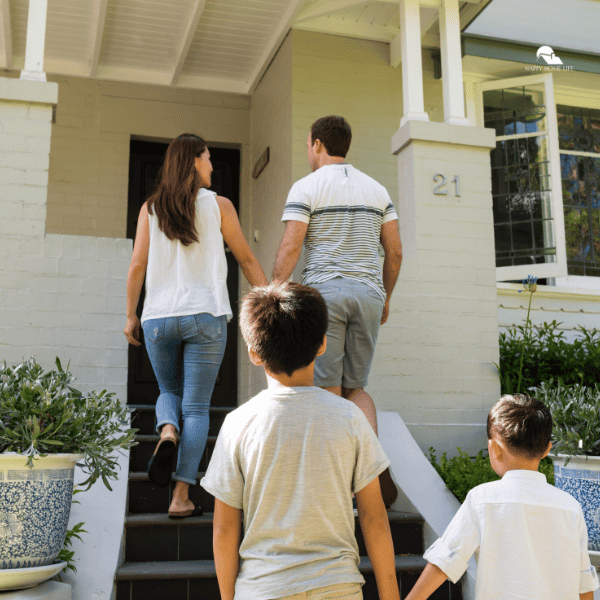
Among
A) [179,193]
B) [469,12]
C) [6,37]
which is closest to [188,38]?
[6,37]

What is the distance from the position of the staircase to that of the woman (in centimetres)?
10

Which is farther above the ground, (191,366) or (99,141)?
(99,141)

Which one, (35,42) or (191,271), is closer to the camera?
(191,271)

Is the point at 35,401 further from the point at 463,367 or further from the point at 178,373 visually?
the point at 463,367

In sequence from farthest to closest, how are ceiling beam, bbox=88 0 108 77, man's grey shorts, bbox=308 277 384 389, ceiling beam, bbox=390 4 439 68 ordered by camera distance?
ceiling beam, bbox=390 4 439 68 < ceiling beam, bbox=88 0 108 77 < man's grey shorts, bbox=308 277 384 389

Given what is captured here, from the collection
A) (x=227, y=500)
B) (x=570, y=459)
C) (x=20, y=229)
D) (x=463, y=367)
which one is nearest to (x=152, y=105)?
(x=20, y=229)

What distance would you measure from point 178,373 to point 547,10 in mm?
4907

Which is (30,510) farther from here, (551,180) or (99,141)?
(551,180)

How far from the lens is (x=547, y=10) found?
6.35 m

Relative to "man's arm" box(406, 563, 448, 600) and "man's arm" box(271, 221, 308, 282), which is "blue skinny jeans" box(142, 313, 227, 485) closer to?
"man's arm" box(271, 221, 308, 282)

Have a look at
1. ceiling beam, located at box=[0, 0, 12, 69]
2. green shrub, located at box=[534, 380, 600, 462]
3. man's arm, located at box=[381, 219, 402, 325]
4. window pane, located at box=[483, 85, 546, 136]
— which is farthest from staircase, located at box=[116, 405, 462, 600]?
window pane, located at box=[483, 85, 546, 136]

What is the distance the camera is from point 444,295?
496 cm

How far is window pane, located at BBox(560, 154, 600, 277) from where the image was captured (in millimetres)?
6668

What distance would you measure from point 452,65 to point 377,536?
4.38 metres
